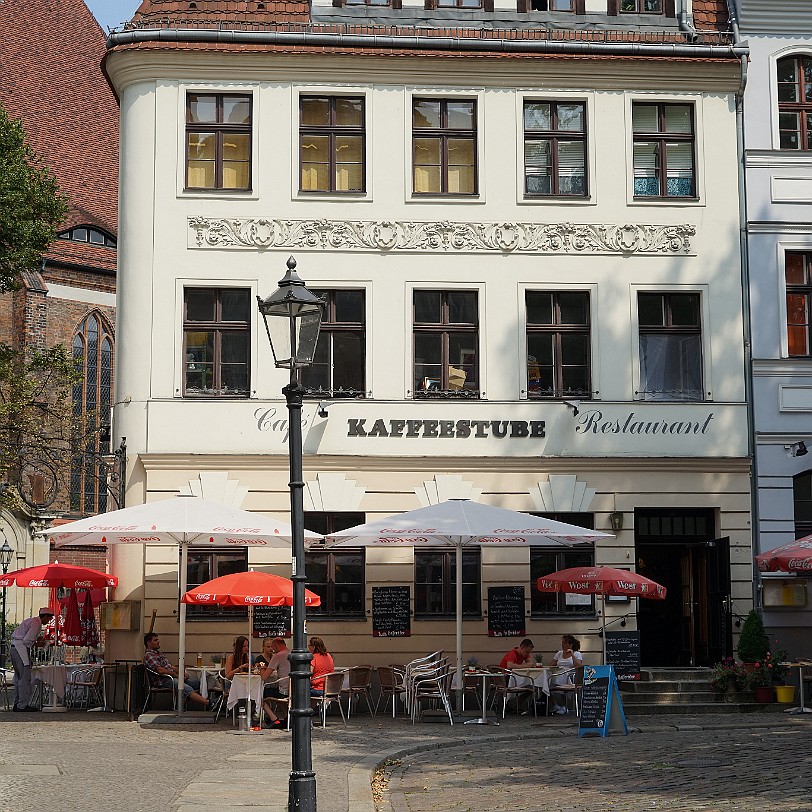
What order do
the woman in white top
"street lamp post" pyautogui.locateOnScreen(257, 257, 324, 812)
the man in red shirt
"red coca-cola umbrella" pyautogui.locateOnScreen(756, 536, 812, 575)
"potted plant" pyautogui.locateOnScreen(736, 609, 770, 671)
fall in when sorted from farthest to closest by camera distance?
"potted plant" pyautogui.locateOnScreen(736, 609, 770, 671), the man in red shirt, the woman in white top, "red coca-cola umbrella" pyautogui.locateOnScreen(756, 536, 812, 575), "street lamp post" pyautogui.locateOnScreen(257, 257, 324, 812)

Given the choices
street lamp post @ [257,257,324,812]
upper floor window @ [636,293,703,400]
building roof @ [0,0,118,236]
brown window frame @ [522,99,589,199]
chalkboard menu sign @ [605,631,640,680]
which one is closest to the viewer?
street lamp post @ [257,257,324,812]

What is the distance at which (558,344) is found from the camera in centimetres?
2412

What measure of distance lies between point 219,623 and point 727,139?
12.0 meters

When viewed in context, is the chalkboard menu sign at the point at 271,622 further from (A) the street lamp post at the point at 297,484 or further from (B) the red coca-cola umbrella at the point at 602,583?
(A) the street lamp post at the point at 297,484

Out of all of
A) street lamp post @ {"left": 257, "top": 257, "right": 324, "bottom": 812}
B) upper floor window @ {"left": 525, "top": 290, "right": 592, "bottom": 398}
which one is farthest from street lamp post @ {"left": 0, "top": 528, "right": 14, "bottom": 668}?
street lamp post @ {"left": 257, "top": 257, "right": 324, "bottom": 812}

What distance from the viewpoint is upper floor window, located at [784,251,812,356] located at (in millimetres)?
24547

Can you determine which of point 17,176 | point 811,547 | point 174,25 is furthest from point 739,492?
point 17,176

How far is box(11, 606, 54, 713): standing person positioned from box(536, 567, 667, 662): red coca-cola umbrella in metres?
8.51

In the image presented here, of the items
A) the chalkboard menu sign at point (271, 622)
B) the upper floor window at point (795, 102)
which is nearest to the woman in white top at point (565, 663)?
the chalkboard menu sign at point (271, 622)

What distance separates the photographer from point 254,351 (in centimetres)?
2347

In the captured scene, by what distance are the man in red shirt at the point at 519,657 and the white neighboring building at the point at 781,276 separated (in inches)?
177

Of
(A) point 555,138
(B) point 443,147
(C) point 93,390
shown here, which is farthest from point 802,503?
(C) point 93,390

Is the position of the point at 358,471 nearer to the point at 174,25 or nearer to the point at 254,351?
the point at 254,351

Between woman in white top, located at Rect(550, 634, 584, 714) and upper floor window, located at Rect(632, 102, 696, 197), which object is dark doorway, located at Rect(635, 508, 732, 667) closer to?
woman in white top, located at Rect(550, 634, 584, 714)
